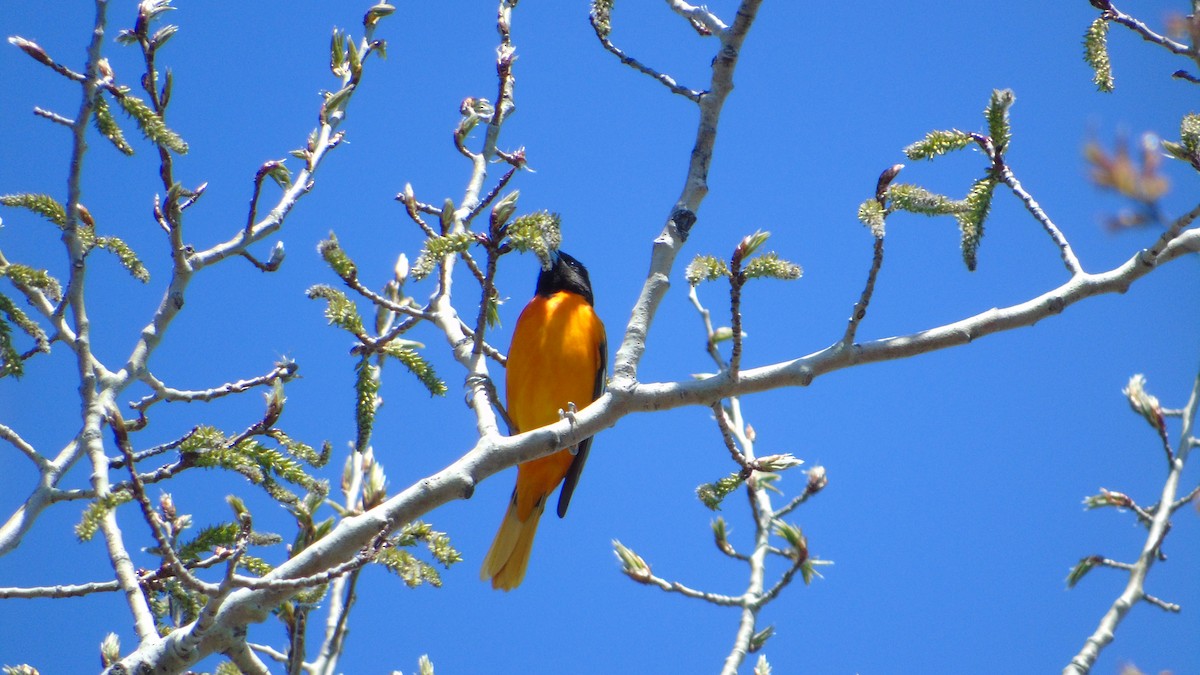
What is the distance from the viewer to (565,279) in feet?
19.8

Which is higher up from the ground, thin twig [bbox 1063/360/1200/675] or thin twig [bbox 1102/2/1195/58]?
thin twig [bbox 1102/2/1195/58]

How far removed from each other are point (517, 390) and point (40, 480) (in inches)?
107

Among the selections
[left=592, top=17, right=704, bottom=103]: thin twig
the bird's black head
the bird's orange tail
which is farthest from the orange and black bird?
[left=592, top=17, right=704, bottom=103]: thin twig

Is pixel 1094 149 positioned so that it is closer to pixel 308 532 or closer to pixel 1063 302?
pixel 1063 302

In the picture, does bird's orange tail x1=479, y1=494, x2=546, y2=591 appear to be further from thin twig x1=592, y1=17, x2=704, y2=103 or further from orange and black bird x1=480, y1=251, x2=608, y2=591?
thin twig x1=592, y1=17, x2=704, y2=103

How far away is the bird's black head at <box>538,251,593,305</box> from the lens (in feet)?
19.7

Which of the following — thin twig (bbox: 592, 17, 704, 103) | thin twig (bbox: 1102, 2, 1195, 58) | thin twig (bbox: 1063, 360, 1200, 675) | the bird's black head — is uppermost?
the bird's black head

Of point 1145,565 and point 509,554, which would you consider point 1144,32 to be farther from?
point 509,554

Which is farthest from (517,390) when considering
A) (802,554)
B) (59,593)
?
(59,593)

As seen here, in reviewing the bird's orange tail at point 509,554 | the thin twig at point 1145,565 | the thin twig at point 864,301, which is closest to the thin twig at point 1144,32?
the thin twig at point 864,301

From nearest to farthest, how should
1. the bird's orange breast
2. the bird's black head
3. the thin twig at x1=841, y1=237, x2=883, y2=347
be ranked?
1. the thin twig at x1=841, y1=237, x2=883, y2=347
2. the bird's orange breast
3. the bird's black head

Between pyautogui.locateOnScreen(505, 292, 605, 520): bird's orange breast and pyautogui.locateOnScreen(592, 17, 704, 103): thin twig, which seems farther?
pyautogui.locateOnScreen(505, 292, 605, 520): bird's orange breast

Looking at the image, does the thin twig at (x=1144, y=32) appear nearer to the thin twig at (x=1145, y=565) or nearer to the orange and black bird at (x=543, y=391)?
the thin twig at (x=1145, y=565)

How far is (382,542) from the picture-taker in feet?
8.18
